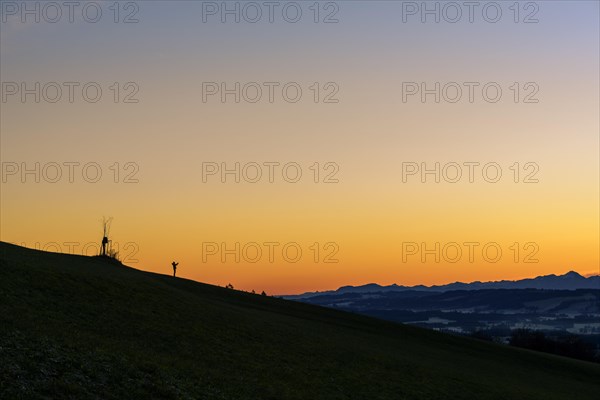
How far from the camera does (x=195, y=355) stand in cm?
4456

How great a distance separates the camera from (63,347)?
32.5 m

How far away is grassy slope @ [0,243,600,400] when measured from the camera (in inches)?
1185

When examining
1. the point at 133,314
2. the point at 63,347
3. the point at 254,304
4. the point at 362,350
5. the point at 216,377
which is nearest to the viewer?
the point at 63,347

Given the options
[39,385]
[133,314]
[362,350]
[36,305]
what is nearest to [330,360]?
[362,350]

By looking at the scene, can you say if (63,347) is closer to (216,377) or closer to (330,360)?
(216,377)

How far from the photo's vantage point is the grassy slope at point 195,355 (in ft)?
98.7

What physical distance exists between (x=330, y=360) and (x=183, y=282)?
56.3 metres

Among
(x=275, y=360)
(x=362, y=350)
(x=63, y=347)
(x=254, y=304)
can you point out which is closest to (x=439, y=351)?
(x=362, y=350)

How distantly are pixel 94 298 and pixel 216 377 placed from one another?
65.1 ft

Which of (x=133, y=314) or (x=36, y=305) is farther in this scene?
(x=133, y=314)

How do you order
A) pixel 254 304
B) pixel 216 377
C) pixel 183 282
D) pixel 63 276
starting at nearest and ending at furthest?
pixel 216 377
pixel 63 276
pixel 254 304
pixel 183 282

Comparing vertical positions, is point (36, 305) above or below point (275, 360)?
above

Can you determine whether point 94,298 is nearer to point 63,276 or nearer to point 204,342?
point 63,276

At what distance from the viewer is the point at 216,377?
1531 inches
